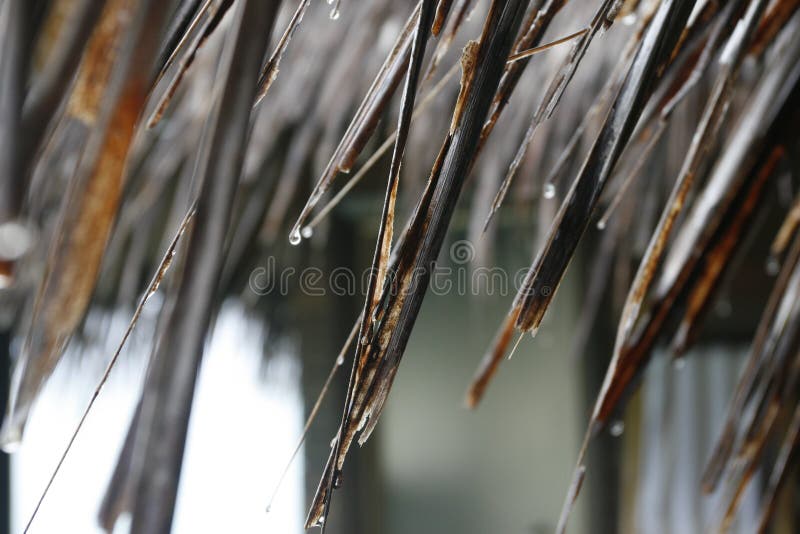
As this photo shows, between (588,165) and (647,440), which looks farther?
(647,440)

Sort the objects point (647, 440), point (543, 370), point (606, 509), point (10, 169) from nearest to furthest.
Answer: point (10, 169) < point (606, 509) < point (647, 440) < point (543, 370)

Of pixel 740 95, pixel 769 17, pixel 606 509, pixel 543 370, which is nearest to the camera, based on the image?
pixel 769 17

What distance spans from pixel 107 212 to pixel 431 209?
10 cm

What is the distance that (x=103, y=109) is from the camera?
0.12 meters

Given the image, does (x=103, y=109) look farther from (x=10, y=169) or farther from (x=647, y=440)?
(x=647, y=440)

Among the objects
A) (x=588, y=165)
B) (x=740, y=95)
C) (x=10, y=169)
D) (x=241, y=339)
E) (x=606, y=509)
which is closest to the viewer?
(x=10, y=169)

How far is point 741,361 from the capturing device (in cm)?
191

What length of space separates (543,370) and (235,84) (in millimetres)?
2088

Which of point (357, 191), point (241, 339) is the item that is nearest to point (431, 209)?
point (241, 339)

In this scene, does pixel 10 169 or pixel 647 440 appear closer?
pixel 10 169

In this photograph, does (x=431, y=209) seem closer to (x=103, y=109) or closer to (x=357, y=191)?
(x=103, y=109)

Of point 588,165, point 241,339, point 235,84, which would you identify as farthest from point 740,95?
point 241,339

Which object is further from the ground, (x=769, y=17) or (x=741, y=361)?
(x=769, y=17)

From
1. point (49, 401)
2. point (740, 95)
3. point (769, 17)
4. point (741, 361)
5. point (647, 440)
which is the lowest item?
point (49, 401)
